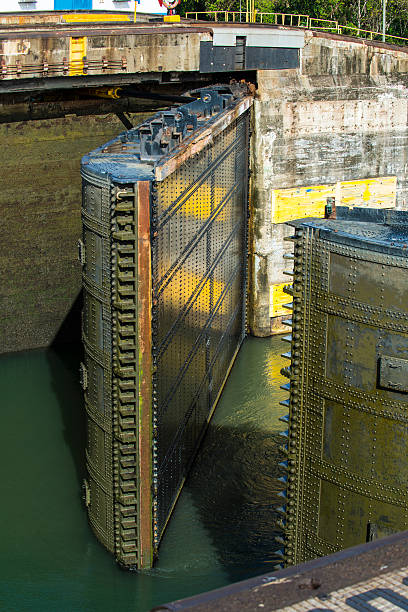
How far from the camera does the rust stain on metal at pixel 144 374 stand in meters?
17.6

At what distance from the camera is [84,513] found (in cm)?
2262

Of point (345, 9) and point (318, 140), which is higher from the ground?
point (345, 9)

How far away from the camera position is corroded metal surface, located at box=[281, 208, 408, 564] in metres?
13.4

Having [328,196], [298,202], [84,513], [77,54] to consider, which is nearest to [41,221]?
[77,54]

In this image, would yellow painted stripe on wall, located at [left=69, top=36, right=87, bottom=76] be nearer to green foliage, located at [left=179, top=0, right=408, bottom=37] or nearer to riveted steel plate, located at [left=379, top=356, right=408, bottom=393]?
riveted steel plate, located at [left=379, top=356, right=408, bottom=393]

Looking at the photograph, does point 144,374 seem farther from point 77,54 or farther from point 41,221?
point 41,221

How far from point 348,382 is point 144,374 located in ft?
18.7

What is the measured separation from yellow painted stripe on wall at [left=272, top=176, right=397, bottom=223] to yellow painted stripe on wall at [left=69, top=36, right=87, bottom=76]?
8.45 metres

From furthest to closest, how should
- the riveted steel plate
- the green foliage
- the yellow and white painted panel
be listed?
the green foliage, the yellow and white painted panel, the riveted steel plate

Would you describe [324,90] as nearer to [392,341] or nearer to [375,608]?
[392,341]

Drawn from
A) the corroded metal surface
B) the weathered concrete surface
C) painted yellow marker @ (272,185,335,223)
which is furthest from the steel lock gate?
painted yellow marker @ (272,185,335,223)

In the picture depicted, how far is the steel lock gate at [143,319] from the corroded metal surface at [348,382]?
4139 millimetres

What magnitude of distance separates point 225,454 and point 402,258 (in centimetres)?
1368

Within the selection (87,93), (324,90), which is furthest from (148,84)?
(324,90)
